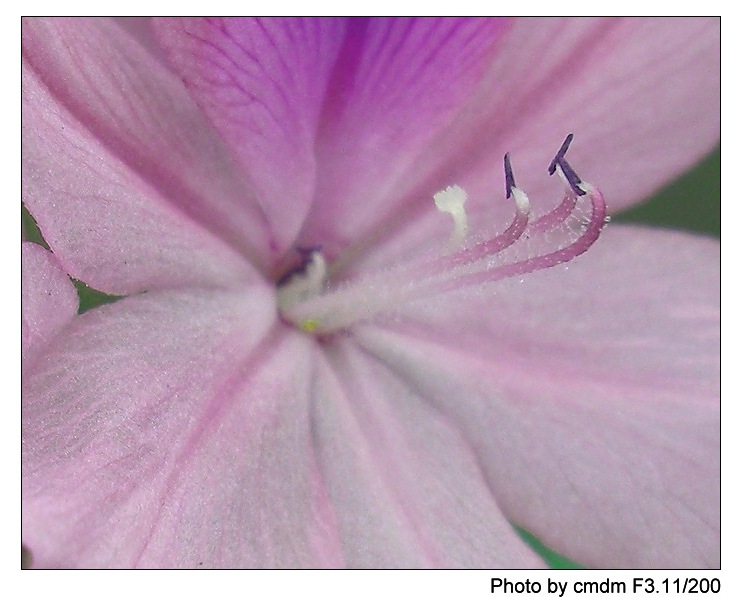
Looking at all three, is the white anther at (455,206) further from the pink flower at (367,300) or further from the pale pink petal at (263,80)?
the pale pink petal at (263,80)

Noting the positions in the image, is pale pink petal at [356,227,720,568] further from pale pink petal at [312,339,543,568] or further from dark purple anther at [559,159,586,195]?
dark purple anther at [559,159,586,195]

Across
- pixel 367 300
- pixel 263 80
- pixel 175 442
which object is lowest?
pixel 175 442

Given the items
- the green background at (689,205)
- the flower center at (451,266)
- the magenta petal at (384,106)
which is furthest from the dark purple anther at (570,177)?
the green background at (689,205)

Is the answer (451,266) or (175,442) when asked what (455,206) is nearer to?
(451,266)

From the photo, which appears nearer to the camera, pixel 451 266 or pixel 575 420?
pixel 451 266

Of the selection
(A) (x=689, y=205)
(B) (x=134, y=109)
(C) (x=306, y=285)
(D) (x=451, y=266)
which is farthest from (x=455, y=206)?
(A) (x=689, y=205)

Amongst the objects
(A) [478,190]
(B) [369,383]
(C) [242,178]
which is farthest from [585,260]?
(C) [242,178]

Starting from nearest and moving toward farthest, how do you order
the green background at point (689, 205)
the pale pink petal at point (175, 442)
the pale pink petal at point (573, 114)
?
the pale pink petal at point (175, 442)
the pale pink petal at point (573, 114)
the green background at point (689, 205)
